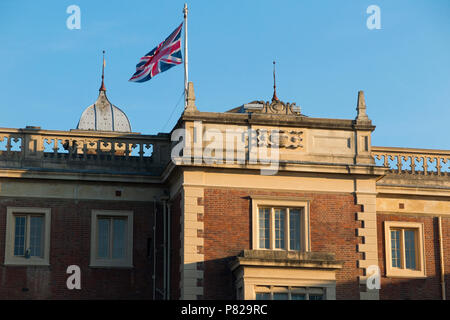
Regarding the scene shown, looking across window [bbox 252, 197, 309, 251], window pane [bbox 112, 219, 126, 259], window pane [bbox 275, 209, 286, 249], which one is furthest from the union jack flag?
window pane [bbox 275, 209, 286, 249]

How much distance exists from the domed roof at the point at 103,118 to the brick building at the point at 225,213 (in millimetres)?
19134

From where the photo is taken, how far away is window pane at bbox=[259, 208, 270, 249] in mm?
36562

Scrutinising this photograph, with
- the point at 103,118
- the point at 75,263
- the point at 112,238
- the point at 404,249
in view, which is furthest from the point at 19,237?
the point at 103,118

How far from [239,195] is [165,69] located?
7.43 meters

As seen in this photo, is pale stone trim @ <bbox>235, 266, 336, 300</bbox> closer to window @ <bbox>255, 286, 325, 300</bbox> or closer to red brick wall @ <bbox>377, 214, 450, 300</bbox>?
window @ <bbox>255, 286, 325, 300</bbox>

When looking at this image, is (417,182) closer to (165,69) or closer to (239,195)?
(239,195)

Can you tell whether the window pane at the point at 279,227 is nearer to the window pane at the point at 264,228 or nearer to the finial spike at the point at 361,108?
the window pane at the point at 264,228

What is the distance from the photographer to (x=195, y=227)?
36062mm

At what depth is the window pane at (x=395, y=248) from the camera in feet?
129

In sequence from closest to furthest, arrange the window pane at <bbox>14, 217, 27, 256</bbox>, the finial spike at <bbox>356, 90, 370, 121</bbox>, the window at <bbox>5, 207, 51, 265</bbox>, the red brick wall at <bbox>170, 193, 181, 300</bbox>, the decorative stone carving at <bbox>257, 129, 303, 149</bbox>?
the red brick wall at <bbox>170, 193, 181, 300</bbox>
the decorative stone carving at <bbox>257, 129, 303, 149</bbox>
the window at <bbox>5, 207, 51, 265</bbox>
the window pane at <bbox>14, 217, 27, 256</bbox>
the finial spike at <bbox>356, 90, 370, 121</bbox>

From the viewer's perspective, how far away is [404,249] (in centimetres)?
3947

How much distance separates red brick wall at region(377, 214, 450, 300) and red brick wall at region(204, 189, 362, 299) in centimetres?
229

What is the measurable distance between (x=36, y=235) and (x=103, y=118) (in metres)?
22.4

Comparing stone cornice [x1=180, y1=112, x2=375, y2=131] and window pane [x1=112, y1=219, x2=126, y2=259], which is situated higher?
stone cornice [x1=180, y1=112, x2=375, y2=131]
